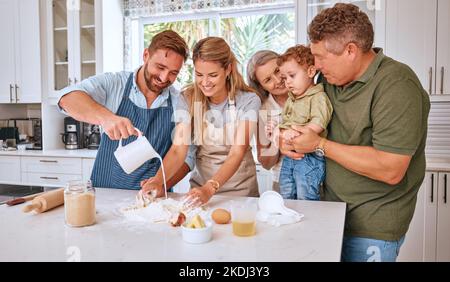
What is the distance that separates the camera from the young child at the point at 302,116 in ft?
4.65

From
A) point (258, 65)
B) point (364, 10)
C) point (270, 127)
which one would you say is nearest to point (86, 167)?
point (258, 65)

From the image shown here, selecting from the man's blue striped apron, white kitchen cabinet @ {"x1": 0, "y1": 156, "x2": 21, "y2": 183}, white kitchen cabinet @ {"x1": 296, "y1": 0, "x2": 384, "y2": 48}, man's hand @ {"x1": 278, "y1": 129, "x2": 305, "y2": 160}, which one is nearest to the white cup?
the man's blue striped apron

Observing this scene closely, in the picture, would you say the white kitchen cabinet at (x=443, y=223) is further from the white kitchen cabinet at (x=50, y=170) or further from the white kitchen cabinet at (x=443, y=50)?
the white kitchen cabinet at (x=50, y=170)

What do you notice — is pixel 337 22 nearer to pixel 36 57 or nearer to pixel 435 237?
pixel 435 237

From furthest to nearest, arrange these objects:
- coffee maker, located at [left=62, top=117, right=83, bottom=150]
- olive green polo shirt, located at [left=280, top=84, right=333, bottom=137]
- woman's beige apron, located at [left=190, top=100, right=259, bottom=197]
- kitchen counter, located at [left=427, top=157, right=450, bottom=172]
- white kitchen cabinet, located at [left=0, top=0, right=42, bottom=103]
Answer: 1. coffee maker, located at [left=62, top=117, right=83, bottom=150]
2. white kitchen cabinet, located at [left=0, top=0, right=42, bottom=103]
3. kitchen counter, located at [left=427, top=157, right=450, bottom=172]
4. woman's beige apron, located at [left=190, top=100, right=259, bottom=197]
5. olive green polo shirt, located at [left=280, top=84, right=333, bottom=137]

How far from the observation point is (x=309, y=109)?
1485 millimetres

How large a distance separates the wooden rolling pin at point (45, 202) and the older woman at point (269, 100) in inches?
35.6

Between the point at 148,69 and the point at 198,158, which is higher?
the point at 148,69

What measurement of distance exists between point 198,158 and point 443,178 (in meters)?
1.76

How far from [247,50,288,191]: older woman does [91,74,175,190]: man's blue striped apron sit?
0.44 meters

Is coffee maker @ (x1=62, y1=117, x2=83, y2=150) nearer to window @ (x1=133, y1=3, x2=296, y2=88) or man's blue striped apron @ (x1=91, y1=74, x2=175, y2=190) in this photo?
window @ (x1=133, y1=3, x2=296, y2=88)

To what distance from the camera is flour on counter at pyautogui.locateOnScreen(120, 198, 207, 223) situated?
1.23m

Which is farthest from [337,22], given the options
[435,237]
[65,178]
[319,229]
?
[65,178]

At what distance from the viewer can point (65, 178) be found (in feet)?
11.1
